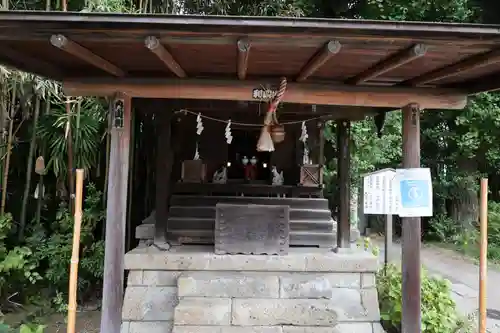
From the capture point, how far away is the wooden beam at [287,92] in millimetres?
4039

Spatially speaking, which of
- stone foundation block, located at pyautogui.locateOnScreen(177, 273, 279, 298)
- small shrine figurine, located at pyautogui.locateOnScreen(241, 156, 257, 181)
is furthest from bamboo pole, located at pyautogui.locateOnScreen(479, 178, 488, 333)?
small shrine figurine, located at pyautogui.locateOnScreen(241, 156, 257, 181)

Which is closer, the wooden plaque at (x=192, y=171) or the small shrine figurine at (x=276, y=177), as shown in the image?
the wooden plaque at (x=192, y=171)

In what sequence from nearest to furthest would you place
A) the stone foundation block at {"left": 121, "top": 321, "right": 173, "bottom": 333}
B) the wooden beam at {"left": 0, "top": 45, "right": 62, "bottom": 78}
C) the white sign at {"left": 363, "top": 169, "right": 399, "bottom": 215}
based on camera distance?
the wooden beam at {"left": 0, "top": 45, "right": 62, "bottom": 78} < the white sign at {"left": 363, "top": 169, "right": 399, "bottom": 215} < the stone foundation block at {"left": 121, "top": 321, "right": 173, "bottom": 333}

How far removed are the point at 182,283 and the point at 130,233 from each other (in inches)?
116

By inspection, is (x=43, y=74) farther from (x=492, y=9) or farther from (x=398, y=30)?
(x=492, y=9)

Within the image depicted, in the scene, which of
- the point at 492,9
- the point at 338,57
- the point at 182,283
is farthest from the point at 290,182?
the point at 492,9

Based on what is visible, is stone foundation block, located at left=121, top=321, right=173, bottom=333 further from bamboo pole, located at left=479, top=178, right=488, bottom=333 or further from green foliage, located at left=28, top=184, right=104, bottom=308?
bamboo pole, located at left=479, top=178, right=488, bottom=333

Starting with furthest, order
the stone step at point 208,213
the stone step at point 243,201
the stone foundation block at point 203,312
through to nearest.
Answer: the stone step at point 243,201 → the stone step at point 208,213 → the stone foundation block at point 203,312

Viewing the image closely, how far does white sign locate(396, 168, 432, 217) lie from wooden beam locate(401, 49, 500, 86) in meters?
0.89

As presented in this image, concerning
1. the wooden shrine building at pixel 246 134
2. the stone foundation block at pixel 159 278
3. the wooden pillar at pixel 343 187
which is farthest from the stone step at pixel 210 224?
the stone foundation block at pixel 159 278

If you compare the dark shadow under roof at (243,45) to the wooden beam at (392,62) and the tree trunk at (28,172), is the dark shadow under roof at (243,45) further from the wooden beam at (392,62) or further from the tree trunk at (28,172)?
the tree trunk at (28,172)

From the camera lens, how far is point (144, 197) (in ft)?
26.3

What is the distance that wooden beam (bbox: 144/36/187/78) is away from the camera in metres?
2.96

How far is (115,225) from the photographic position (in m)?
3.94
